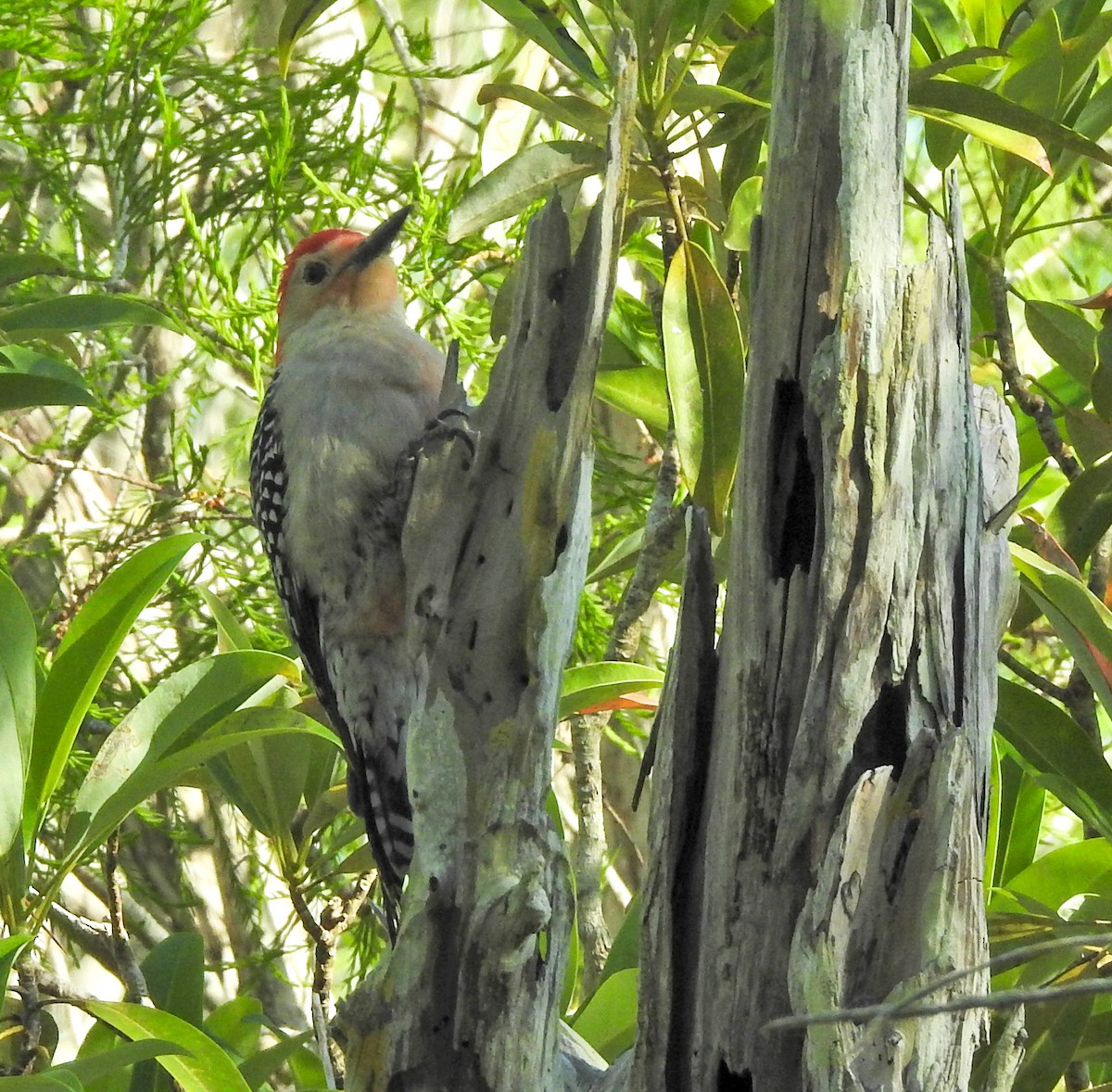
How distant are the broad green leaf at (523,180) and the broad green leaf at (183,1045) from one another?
1.36m

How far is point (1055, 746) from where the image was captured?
7.75 feet

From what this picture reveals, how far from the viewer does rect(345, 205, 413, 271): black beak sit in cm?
313

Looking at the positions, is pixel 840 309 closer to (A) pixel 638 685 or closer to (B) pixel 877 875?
(B) pixel 877 875

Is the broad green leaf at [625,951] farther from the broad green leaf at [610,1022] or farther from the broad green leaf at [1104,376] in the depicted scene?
the broad green leaf at [1104,376]

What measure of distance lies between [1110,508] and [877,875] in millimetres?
1464

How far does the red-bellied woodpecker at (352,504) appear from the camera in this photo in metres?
2.93

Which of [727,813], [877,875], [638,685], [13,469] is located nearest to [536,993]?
[727,813]

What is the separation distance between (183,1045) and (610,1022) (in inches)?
27.8

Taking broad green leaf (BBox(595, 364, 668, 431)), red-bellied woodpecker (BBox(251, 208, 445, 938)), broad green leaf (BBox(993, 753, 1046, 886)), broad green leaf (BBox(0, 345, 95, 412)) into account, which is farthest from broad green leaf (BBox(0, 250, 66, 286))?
broad green leaf (BBox(993, 753, 1046, 886))

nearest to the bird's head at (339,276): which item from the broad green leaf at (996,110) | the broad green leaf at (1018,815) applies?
the broad green leaf at (996,110)

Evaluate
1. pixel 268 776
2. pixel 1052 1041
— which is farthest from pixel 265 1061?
pixel 1052 1041

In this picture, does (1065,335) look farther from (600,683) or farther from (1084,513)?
(600,683)

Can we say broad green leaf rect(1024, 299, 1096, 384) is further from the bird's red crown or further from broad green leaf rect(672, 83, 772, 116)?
the bird's red crown

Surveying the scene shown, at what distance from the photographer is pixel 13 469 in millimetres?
4379
